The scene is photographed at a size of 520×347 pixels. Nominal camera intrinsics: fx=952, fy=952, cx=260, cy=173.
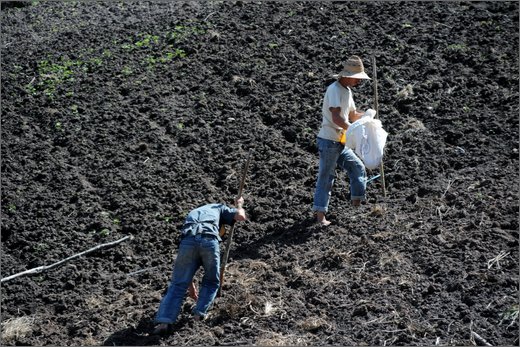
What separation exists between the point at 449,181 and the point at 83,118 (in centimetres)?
478

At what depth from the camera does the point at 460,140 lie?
1108 cm

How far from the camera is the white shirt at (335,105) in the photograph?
377 inches

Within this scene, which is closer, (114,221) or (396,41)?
(114,221)

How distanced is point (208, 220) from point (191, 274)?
1.63 ft

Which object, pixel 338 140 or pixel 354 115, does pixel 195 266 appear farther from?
pixel 354 115

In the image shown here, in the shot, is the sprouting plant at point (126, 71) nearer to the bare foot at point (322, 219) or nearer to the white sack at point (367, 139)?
the bare foot at point (322, 219)

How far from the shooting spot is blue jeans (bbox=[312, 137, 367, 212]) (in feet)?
32.1

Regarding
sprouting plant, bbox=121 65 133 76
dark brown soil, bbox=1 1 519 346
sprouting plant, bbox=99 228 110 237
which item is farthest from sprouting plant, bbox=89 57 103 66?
sprouting plant, bbox=99 228 110 237

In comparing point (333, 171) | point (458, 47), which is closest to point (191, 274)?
point (333, 171)

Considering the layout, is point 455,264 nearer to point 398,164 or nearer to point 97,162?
point 398,164

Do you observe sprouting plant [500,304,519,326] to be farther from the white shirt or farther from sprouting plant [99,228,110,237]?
sprouting plant [99,228,110,237]

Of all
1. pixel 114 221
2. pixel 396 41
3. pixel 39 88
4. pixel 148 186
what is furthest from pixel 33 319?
pixel 396 41

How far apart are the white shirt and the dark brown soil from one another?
949mm

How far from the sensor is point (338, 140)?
32.0 ft
